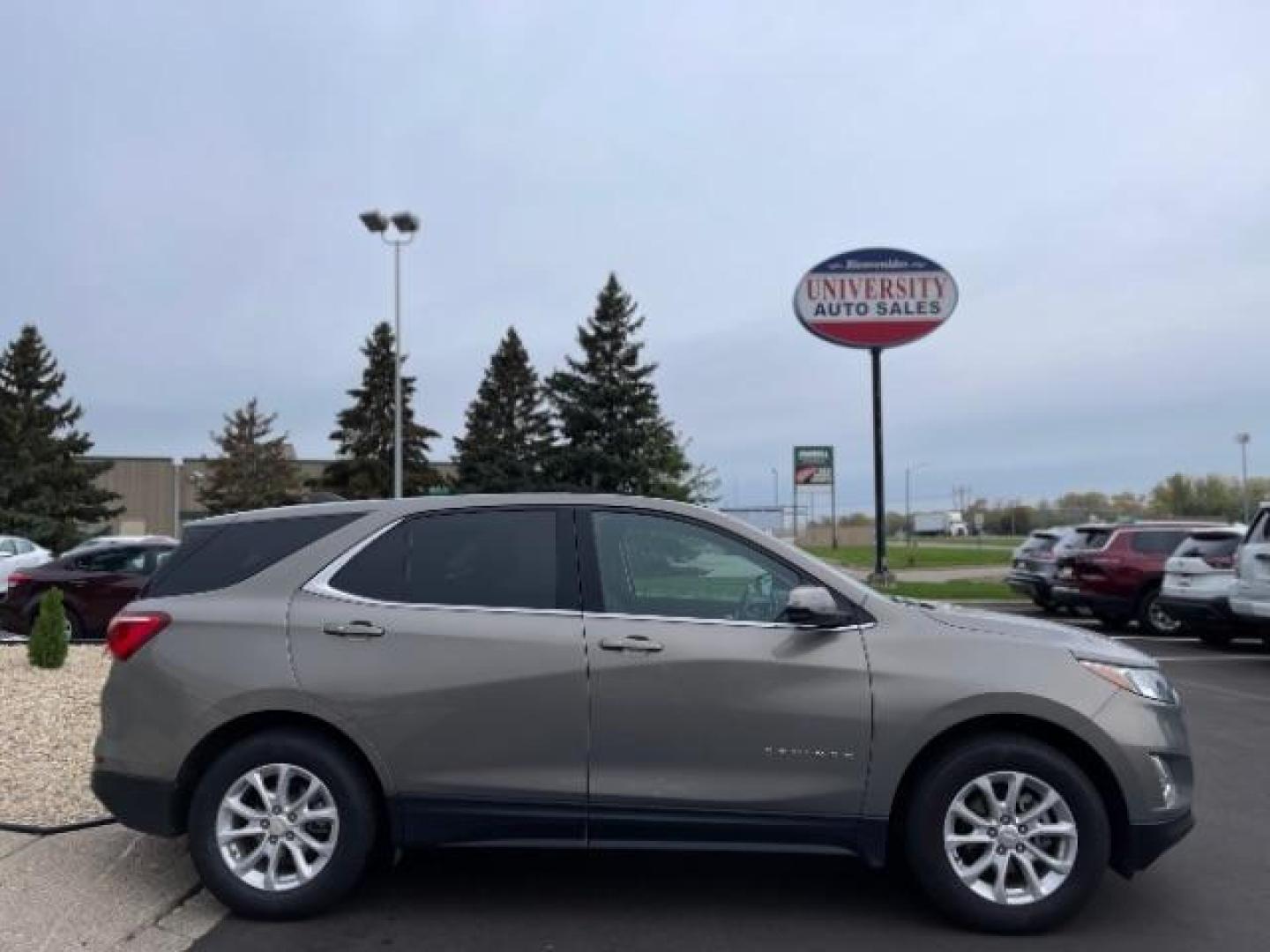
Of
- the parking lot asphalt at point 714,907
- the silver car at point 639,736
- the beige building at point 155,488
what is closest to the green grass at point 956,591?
the parking lot asphalt at point 714,907

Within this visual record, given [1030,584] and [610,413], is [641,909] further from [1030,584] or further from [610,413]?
[610,413]

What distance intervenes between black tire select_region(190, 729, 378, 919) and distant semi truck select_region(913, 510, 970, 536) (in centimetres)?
11325

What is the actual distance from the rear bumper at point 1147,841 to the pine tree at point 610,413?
3295 cm

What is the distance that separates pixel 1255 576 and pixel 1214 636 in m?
3.99

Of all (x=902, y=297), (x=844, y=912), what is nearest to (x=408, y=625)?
(x=844, y=912)

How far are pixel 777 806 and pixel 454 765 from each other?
1.28m

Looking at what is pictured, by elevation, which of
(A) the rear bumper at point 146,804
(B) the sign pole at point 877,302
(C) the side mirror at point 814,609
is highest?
(B) the sign pole at point 877,302

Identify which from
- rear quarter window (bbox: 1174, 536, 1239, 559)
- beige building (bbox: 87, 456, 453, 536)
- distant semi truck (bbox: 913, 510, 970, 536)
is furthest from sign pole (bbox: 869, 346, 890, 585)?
distant semi truck (bbox: 913, 510, 970, 536)

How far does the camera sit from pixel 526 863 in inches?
212

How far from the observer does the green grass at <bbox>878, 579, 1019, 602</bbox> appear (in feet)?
76.3

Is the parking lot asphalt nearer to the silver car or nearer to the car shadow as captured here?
the car shadow

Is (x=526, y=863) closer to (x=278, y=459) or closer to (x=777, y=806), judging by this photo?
(x=777, y=806)

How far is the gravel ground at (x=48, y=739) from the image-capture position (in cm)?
601

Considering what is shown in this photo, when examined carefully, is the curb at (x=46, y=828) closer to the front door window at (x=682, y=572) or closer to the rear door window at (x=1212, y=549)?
the front door window at (x=682, y=572)
